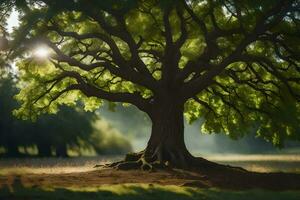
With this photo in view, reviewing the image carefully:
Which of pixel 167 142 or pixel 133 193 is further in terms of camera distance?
pixel 167 142

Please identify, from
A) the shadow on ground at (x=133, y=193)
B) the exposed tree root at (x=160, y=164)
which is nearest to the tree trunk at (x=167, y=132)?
the exposed tree root at (x=160, y=164)

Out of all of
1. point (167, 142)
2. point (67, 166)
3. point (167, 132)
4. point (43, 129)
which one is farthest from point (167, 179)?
point (43, 129)

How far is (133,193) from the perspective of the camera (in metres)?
16.3

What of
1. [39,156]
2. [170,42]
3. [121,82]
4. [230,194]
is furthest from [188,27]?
[39,156]

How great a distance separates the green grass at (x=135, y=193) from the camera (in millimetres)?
15359

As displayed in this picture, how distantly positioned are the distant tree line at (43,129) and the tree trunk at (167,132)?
2078 centimetres

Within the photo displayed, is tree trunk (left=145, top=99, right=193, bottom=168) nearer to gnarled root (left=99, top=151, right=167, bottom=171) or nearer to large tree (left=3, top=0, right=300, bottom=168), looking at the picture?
large tree (left=3, top=0, right=300, bottom=168)

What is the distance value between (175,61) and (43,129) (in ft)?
80.6

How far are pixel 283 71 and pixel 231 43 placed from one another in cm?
434

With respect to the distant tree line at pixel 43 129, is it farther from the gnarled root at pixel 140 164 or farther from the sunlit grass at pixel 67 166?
the gnarled root at pixel 140 164

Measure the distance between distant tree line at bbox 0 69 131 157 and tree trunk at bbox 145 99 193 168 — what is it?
68.2ft

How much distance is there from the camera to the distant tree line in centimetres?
4531

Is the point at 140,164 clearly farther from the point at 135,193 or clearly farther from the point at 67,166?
the point at 67,166

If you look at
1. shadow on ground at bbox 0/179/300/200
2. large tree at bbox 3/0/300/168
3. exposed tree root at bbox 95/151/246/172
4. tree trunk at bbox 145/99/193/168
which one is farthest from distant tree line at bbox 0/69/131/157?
shadow on ground at bbox 0/179/300/200
